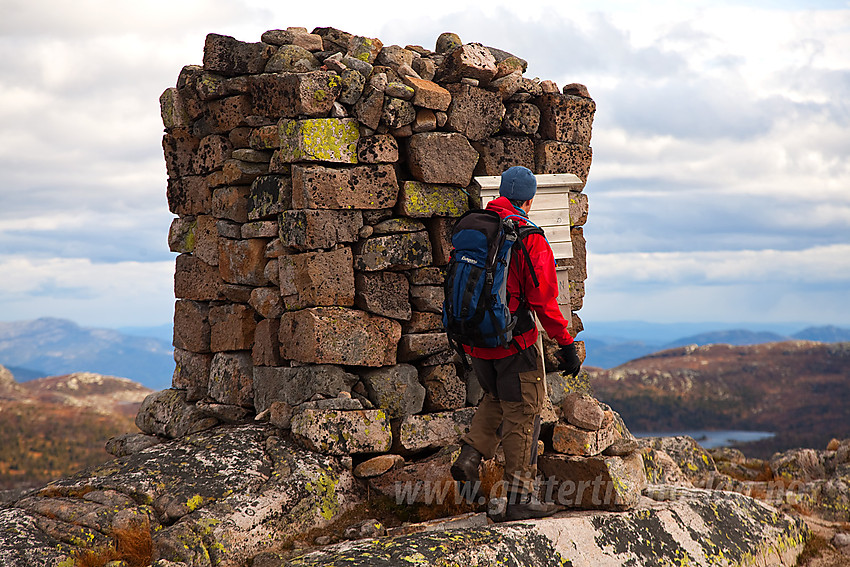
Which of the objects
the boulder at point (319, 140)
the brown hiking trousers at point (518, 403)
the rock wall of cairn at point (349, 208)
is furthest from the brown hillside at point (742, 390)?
the boulder at point (319, 140)

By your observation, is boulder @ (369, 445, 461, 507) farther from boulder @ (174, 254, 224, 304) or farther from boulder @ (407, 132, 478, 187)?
boulder @ (174, 254, 224, 304)

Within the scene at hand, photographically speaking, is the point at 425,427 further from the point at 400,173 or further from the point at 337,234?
the point at 400,173

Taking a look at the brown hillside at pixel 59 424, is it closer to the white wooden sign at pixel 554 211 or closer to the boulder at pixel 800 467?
the boulder at pixel 800 467

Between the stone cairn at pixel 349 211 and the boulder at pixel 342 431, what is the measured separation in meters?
0.02

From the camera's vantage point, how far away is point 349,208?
8344 millimetres

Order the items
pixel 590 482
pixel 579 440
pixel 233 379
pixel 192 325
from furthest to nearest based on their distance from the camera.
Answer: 1. pixel 192 325
2. pixel 233 379
3. pixel 579 440
4. pixel 590 482

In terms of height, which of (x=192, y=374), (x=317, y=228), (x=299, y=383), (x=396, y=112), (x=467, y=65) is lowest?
(x=192, y=374)

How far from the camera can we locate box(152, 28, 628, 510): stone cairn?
826cm

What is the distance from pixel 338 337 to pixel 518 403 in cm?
217

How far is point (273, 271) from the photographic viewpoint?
8.70 metres

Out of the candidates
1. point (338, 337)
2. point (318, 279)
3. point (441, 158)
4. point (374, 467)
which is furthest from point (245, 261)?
point (374, 467)

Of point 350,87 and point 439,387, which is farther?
point 439,387

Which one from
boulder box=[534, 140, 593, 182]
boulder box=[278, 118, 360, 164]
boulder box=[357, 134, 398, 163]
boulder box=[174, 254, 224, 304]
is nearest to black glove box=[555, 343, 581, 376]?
boulder box=[534, 140, 593, 182]

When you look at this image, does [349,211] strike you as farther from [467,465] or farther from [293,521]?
[293,521]
